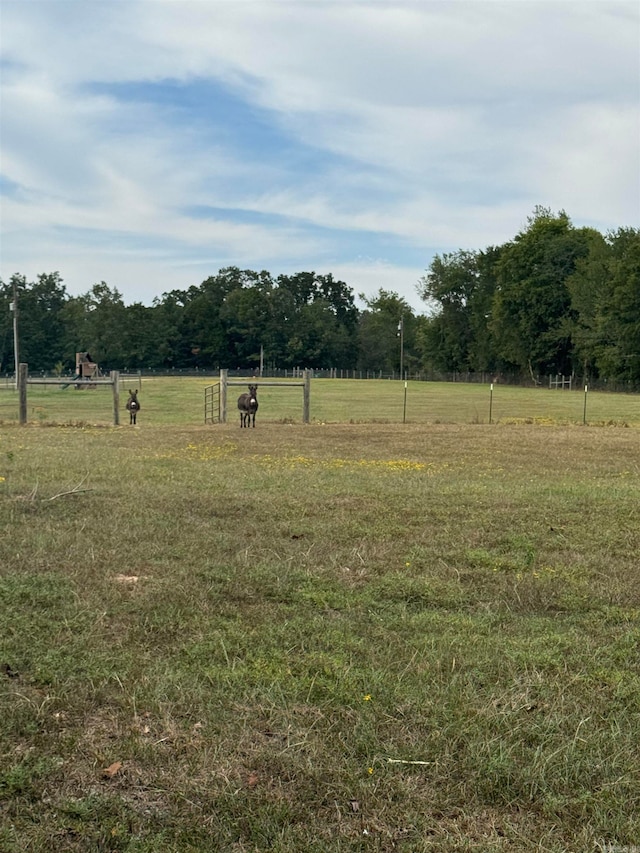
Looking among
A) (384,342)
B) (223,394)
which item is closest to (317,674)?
(223,394)

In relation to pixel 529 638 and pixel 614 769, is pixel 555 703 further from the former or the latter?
pixel 529 638

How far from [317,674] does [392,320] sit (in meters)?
114

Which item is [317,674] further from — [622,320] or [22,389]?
[622,320]

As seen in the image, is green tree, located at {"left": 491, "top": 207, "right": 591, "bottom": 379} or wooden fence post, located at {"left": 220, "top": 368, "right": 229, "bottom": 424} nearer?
wooden fence post, located at {"left": 220, "top": 368, "right": 229, "bottom": 424}

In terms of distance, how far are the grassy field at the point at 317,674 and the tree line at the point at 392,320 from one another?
60.8m

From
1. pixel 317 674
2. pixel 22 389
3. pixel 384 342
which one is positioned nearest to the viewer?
pixel 317 674

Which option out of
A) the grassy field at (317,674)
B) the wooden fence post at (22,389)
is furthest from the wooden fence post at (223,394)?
the grassy field at (317,674)

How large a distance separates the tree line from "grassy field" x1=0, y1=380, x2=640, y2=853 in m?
60.8

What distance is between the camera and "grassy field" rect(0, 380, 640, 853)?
2564mm

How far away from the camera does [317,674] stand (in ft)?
11.9

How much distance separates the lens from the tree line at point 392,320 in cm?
6662

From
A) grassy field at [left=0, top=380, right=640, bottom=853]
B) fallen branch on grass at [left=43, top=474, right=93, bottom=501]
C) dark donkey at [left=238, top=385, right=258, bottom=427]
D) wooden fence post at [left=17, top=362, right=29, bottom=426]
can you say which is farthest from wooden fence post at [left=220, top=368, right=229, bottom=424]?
grassy field at [left=0, top=380, right=640, bottom=853]

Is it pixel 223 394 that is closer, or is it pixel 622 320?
pixel 223 394

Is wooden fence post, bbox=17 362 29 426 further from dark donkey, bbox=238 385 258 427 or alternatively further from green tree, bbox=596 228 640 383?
green tree, bbox=596 228 640 383
